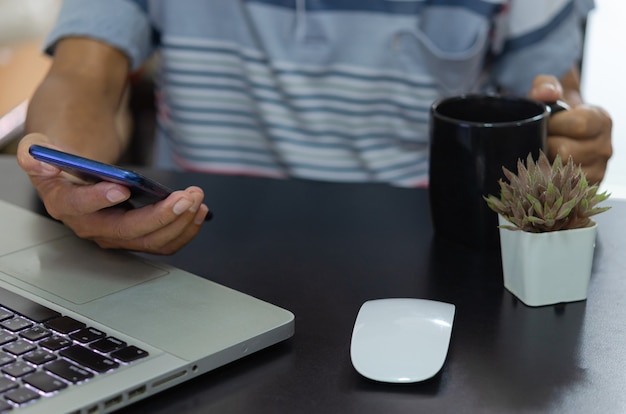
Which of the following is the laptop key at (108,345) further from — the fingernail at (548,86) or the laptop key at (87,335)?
the fingernail at (548,86)

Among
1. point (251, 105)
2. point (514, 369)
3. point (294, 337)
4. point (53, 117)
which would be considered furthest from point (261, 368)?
point (251, 105)

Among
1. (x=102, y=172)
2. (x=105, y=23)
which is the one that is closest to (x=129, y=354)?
(x=102, y=172)

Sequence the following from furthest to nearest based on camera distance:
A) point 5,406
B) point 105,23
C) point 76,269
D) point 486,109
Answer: point 105,23 < point 486,109 < point 76,269 < point 5,406

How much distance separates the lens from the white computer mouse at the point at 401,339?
1.77ft

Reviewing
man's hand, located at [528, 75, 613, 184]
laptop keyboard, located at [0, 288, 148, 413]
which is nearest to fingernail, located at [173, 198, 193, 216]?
laptop keyboard, located at [0, 288, 148, 413]

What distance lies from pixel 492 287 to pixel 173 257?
264 mm

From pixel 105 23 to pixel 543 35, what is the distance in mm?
549

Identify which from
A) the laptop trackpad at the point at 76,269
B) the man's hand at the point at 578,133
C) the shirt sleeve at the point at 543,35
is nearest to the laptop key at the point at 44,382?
the laptop trackpad at the point at 76,269

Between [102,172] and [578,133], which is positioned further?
[578,133]

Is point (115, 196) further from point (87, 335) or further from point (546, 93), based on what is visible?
point (546, 93)

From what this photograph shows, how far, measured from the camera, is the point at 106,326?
577 millimetres

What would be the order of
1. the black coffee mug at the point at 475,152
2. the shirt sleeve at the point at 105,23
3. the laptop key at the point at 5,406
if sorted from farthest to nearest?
1. the shirt sleeve at the point at 105,23
2. the black coffee mug at the point at 475,152
3. the laptop key at the point at 5,406

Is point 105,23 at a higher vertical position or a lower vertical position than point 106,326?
higher

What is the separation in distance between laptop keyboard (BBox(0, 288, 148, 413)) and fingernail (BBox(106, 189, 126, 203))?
0.32ft
